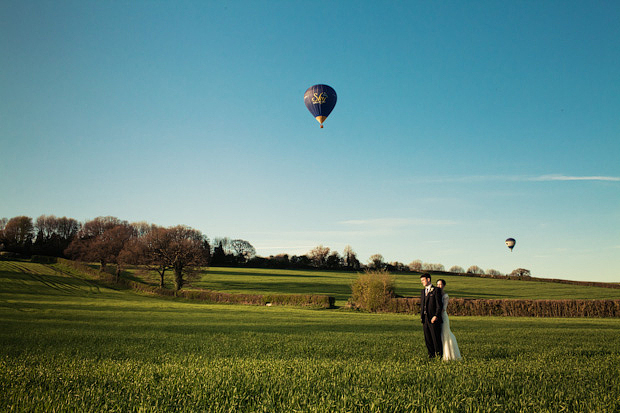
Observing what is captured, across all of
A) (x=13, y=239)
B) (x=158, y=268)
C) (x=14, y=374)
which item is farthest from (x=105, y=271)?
(x=14, y=374)

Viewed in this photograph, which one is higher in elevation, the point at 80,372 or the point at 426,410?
the point at 426,410

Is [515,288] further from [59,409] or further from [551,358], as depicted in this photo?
[59,409]

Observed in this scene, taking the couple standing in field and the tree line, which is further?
the tree line

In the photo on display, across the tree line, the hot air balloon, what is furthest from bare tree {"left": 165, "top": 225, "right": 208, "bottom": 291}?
the hot air balloon

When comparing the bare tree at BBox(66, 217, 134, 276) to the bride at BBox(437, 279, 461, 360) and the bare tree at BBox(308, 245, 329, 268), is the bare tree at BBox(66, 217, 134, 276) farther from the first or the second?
the bride at BBox(437, 279, 461, 360)

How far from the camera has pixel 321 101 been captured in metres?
34.8

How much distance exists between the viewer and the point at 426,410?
4.12 m

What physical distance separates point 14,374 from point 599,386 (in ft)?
30.6

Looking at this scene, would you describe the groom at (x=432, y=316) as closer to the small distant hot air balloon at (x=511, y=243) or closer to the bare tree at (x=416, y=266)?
the small distant hot air balloon at (x=511, y=243)

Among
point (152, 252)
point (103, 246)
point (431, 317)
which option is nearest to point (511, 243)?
point (152, 252)

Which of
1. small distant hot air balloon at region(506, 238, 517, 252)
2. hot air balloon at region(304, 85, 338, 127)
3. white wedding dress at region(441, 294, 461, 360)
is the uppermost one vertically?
hot air balloon at region(304, 85, 338, 127)

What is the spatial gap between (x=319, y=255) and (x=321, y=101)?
90570mm

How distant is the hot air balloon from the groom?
26.6 metres

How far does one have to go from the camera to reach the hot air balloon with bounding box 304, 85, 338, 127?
34.9 meters
